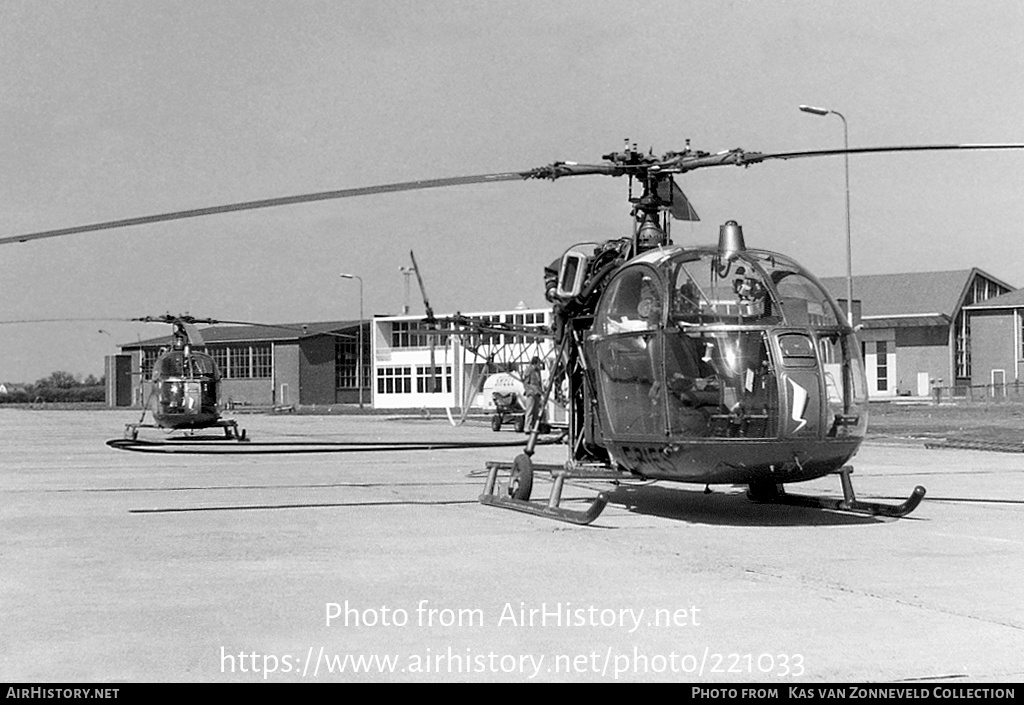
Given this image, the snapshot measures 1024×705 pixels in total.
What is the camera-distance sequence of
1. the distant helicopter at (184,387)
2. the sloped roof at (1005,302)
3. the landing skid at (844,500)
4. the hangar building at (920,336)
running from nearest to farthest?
the landing skid at (844,500)
the distant helicopter at (184,387)
the hangar building at (920,336)
the sloped roof at (1005,302)

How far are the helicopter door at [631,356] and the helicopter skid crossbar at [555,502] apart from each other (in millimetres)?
619

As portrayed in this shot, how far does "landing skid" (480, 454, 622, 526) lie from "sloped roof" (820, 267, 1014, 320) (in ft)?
195

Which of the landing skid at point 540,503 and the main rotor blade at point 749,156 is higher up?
the main rotor blade at point 749,156

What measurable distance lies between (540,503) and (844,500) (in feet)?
10.7

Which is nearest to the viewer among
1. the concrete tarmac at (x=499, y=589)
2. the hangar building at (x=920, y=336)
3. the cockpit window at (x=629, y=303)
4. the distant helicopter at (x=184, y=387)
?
the concrete tarmac at (x=499, y=589)

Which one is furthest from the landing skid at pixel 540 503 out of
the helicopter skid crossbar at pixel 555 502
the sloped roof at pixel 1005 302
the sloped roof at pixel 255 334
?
the sloped roof at pixel 255 334

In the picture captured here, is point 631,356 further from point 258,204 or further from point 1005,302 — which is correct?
point 1005,302

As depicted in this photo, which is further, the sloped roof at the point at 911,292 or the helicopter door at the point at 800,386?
the sloped roof at the point at 911,292

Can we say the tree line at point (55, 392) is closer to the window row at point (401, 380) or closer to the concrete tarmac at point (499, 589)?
the window row at point (401, 380)

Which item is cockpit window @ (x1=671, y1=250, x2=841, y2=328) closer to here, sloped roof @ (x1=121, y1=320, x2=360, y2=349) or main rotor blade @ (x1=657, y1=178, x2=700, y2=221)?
main rotor blade @ (x1=657, y1=178, x2=700, y2=221)

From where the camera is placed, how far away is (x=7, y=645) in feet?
19.9

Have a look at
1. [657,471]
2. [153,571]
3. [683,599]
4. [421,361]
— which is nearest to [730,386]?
[657,471]

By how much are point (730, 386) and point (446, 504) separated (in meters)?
4.33

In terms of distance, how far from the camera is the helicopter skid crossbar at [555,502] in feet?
35.6
